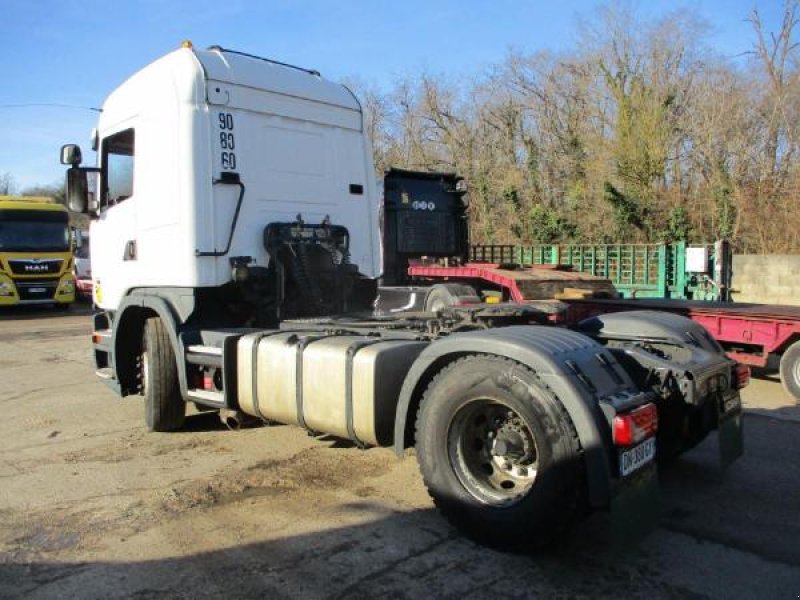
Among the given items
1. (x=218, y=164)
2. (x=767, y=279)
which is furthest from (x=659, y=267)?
(x=218, y=164)

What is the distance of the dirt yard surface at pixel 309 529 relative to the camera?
3.47 meters

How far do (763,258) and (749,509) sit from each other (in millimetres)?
13345

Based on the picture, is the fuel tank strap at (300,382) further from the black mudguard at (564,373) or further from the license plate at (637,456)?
the license plate at (637,456)

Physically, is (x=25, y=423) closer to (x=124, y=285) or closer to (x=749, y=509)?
(x=124, y=285)

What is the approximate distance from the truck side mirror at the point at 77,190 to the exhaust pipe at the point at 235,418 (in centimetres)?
273

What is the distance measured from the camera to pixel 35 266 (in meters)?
20.7

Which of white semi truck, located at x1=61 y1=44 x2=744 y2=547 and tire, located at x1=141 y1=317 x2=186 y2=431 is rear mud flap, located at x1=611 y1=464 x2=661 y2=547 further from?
tire, located at x1=141 y1=317 x2=186 y2=431

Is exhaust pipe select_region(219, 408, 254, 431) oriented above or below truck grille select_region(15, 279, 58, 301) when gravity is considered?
below

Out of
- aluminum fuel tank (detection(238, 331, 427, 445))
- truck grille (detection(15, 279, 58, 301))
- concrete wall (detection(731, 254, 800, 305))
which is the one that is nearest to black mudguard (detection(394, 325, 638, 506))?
aluminum fuel tank (detection(238, 331, 427, 445))

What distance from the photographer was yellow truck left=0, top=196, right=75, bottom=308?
66.3 feet

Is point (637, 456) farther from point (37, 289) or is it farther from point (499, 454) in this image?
point (37, 289)

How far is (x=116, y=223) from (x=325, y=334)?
2915mm

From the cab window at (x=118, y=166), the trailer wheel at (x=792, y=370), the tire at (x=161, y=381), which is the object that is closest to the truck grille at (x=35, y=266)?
the cab window at (x=118, y=166)

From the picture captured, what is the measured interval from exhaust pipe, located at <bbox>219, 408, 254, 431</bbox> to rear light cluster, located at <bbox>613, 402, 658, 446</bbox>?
3.34 metres
